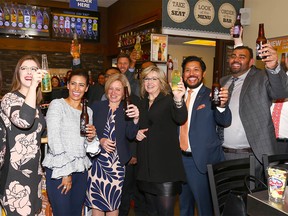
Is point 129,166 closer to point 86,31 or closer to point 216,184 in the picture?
point 216,184

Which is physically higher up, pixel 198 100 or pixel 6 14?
pixel 6 14

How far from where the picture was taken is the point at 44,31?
285 inches

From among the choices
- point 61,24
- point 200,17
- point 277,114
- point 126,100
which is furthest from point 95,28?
point 277,114

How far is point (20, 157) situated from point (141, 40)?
4322mm

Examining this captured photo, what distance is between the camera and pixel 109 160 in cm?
264

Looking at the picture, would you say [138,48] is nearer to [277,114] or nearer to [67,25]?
[67,25]

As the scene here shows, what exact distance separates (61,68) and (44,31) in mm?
941

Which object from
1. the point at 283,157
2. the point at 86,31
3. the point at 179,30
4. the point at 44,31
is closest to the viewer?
the point at 283,157

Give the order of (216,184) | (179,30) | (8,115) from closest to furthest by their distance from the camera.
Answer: (216,184) < (8,115) < (179,30)

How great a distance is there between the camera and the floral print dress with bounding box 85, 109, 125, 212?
2635mm

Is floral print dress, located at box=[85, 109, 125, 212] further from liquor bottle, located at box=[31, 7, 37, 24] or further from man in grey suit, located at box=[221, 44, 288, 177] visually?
liquor bottle, located at box=[31, 7, 37, 24]

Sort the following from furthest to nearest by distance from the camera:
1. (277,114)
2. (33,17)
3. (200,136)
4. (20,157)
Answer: (33,17)
(277,114)
(200,136)
(20,157)

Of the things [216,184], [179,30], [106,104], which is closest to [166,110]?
[106,104]

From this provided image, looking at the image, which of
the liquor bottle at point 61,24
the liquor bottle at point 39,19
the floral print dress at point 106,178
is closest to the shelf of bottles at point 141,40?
the liquor bottle at point 61,24
